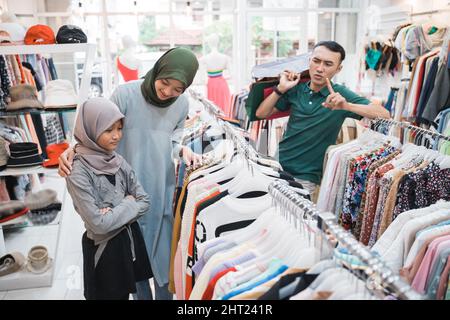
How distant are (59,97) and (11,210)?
105 centimetres

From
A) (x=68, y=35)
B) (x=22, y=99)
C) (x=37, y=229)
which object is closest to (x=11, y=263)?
(x=37, y=229)

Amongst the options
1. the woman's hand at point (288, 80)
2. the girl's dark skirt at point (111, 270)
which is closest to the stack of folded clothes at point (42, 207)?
the girl's dark skirt at point (111, 270)

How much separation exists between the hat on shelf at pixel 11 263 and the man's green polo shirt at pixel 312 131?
86.1 inches

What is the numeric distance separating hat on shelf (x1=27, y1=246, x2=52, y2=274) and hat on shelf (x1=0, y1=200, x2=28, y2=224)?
0.33 m

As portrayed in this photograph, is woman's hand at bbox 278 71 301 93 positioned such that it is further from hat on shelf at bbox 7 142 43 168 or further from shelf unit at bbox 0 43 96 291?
hat on shelf at bbox 7 142 43 168

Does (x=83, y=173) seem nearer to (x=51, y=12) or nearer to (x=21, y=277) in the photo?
(x=21, y=277)

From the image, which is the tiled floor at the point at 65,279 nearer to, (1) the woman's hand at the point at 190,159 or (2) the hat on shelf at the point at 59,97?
(2) the hat on shelf at the point at 59,97

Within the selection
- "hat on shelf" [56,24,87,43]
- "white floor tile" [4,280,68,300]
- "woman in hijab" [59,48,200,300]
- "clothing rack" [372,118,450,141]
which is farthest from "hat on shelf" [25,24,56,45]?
"clothing rack" [372,118,450,141]

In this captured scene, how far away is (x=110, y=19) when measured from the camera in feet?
28.2

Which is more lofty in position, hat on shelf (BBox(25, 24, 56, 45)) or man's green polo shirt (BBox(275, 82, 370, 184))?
hat on shelf (BBox(25, 24, 56, 45))

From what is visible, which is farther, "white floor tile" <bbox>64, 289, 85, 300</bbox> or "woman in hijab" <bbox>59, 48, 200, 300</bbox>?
"white floor tile" <bbox>64, 289, 85, 300</bbox>

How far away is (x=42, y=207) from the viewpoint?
11.3 feet

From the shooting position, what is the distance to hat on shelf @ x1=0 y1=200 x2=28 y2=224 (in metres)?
3.27

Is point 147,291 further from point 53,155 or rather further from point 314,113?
point 314,113
